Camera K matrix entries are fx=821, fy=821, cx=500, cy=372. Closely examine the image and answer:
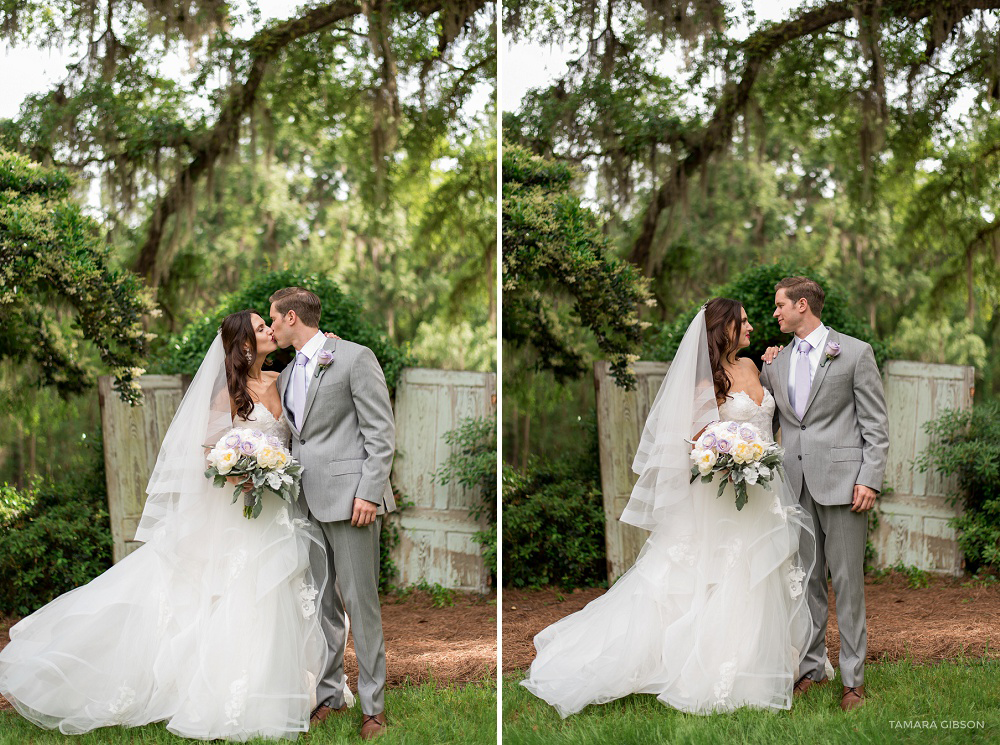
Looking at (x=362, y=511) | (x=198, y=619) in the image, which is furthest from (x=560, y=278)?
(x=198, y=619)

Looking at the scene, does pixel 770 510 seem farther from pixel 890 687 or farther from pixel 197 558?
pixel 197 558

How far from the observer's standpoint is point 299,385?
12.5 ft

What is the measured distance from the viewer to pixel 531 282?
542 centimetres

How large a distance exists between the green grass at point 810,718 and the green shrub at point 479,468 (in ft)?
5.13

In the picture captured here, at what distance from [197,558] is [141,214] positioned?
353 cm

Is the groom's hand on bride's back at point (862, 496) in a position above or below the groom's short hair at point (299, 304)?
below

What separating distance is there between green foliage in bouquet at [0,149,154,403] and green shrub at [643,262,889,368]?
3600 millimetres

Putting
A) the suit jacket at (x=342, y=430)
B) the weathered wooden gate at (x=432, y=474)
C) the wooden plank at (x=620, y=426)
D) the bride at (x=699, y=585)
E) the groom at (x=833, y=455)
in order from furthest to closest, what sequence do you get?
1. the weathered wooden gate at (x=432, y=474)
2. the wooden plank at (x=620, y=426)
3. the groom at (x=833, y=455)
4. the bride at (x=699, y=585)
5. the suit jacket at (x=342, y=430)

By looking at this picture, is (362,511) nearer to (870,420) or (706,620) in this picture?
(706,620)

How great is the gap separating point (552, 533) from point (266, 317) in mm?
2468

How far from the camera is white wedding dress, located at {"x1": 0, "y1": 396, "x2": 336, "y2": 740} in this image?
3.60 meters

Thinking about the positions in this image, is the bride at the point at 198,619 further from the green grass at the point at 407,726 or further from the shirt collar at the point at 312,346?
the shirt collar at the point at 312,346

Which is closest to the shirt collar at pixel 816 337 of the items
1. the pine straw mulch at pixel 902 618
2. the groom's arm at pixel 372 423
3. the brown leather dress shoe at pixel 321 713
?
the pine straw mulch at pixel 902 618

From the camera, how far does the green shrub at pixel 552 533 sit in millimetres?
5504
